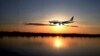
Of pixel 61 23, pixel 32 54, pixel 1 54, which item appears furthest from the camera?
pixel 61 23

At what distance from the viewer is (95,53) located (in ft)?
12.1

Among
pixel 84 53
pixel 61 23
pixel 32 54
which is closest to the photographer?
pixel 32 54

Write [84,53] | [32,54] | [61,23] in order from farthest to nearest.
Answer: [61,23]
[84,53]
[32,54]

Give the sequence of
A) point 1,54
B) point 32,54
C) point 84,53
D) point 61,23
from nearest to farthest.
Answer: point 1,54, point 32,54, point 84,53, point 61,23

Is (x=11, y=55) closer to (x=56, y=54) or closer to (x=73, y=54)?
(x=56, y=54)

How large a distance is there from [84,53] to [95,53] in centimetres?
17

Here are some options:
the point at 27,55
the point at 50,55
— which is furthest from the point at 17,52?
the point at 50,55

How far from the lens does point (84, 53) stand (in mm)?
3740

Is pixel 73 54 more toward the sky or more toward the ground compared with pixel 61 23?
more toward the ground

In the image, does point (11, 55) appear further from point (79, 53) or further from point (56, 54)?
point (79, 53)

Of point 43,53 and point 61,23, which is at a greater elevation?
point 61,23

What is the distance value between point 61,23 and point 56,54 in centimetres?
77

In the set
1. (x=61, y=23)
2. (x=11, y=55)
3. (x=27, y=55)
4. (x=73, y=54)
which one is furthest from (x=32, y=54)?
(x=61, y=23)

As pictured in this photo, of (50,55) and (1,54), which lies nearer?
(1,54)
